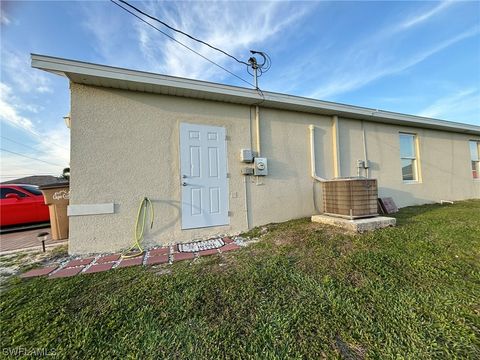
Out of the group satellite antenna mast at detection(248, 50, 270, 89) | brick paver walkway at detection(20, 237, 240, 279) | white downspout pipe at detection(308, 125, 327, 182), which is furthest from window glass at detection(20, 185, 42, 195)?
white downspout pipe at detection(308, 125, 327, 182)

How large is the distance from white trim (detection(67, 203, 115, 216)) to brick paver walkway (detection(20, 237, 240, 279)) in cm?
70

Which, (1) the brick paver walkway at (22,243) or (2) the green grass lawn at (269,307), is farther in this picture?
(1) the brick paver walkway at (22,243)

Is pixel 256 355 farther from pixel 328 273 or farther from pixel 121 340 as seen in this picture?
pixel 328 273

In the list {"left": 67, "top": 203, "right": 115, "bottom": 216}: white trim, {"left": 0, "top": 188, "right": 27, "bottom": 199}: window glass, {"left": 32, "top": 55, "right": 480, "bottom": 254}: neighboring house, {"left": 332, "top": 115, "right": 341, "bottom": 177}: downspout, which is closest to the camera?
{"left": 67, "top": 203, "right": 115, "bottom": 216}: white trim

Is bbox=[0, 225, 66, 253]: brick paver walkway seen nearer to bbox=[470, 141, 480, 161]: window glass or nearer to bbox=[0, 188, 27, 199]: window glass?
bbox=[0, 188, 27, 199]: window glass

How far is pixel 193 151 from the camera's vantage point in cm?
373

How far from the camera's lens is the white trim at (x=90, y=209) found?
3010 mm

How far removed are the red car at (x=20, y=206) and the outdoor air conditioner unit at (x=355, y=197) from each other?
7.81m

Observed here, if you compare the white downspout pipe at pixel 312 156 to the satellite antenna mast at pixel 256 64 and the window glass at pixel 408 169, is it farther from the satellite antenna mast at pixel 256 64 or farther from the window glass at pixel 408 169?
the window glass at pixel 408 169

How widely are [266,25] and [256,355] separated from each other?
19.4 ft

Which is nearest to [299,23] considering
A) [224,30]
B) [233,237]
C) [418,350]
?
[224,30]

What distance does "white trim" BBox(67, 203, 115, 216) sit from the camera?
9.87 feet

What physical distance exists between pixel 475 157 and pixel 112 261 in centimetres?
1232


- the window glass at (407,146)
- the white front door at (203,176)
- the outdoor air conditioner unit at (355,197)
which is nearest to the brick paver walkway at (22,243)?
the white front door at (203,176)
